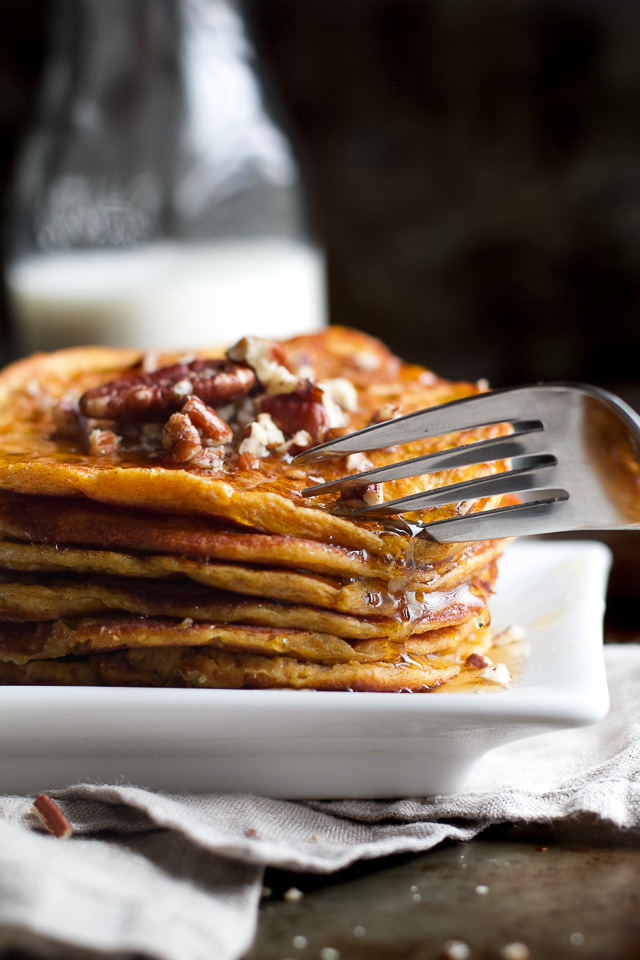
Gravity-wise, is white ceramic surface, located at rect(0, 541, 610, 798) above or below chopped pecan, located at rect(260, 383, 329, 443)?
below

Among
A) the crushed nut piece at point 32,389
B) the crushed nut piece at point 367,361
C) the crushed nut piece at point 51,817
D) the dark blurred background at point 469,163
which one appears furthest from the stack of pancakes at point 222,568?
the dark blurred background at point 469,163

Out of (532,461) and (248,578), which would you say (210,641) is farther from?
(532,461)

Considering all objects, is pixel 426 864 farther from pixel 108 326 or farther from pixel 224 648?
pixel 108 326

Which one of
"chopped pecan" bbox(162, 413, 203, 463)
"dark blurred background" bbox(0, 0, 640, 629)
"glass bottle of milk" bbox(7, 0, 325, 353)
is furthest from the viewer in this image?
"dark blurred background" bbox(0, 0, 640, 629)

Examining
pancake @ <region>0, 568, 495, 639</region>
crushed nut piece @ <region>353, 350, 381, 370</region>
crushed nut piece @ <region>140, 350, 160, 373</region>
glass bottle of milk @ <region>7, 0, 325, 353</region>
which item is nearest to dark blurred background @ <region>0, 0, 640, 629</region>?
glass bottle of milk @ <region>7, 0, 325, 353</region>

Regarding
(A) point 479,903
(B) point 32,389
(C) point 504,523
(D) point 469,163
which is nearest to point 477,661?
(C) point 504,523

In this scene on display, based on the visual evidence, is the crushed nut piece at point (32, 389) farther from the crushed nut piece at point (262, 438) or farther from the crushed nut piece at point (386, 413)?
the crushed nut piece at point (386, 413)

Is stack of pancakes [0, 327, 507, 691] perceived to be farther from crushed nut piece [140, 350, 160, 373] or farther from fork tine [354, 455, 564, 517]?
crushed nut piece [140, 350, 160, 373]
